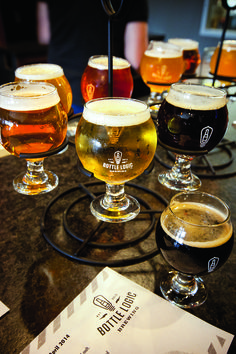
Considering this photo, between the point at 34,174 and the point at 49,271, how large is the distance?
0.41 m

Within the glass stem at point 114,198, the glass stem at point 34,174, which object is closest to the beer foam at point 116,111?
the glass stem at point 114,198

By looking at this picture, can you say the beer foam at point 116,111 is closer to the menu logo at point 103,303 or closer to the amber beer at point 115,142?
the amber beer at point 115,142

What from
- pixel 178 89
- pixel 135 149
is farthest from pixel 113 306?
pixel 178 89

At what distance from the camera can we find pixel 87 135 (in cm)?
74

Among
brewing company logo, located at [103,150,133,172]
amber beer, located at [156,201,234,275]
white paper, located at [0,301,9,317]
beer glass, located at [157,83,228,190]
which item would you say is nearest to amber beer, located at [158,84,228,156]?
beer glass, located at [157,83,228,190]

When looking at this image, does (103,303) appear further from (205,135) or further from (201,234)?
(205,135)

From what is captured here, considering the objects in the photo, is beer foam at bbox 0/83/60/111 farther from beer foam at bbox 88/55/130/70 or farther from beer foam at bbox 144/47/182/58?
beer foam at bbox 144/47/182/58

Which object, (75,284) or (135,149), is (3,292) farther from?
(135,149)

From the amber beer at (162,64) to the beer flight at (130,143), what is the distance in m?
0.27

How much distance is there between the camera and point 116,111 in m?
0.80

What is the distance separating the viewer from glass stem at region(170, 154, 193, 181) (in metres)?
1.06

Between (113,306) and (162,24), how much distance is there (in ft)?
24.5

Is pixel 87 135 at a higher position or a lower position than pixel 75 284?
higher

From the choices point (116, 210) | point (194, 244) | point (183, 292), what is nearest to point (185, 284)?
point (183, 292)
